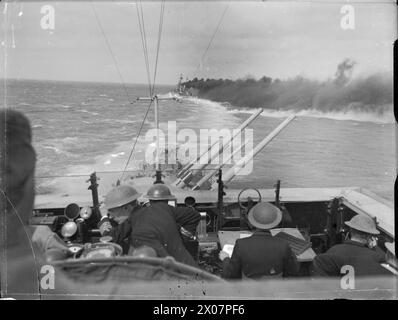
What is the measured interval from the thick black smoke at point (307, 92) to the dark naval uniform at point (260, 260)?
87 cm

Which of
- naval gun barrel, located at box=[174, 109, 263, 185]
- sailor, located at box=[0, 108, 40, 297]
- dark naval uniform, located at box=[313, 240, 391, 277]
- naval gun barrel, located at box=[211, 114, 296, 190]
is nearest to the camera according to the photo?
sailor, located at box=[0, 108, 40, 297]

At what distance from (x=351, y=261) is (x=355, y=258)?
0.08 feet

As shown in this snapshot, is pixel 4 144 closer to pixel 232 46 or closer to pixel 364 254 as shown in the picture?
pixel 232 46

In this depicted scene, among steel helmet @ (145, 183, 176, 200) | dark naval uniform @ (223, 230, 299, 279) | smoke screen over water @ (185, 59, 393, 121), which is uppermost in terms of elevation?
smoke screen over water @ (185, 59, 393, 121)

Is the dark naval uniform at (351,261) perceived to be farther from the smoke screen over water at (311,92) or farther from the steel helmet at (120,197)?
the steel helmet at (120,197)

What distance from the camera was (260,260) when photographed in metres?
2.10

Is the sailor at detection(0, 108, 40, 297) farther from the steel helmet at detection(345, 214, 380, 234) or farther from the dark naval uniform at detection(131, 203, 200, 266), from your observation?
the steel helmet at detection(345, 214, 380, 234)

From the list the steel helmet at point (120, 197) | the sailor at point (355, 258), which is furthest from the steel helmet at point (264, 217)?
the steel helmet at point (120, 197)

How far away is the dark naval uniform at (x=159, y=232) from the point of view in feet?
6.82

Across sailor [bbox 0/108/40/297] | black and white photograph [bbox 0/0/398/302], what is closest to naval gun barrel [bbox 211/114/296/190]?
black and white photograph [bbox 0/0/398/302]

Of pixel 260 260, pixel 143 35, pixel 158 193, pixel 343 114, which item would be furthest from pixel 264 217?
pixel 143 35

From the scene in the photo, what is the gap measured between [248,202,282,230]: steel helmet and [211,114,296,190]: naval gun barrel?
720mm

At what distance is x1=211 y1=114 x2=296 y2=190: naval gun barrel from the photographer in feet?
10.0

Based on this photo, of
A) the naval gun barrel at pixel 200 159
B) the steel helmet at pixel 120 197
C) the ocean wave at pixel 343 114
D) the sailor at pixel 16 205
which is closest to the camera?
the sailor at pixel 16 205
